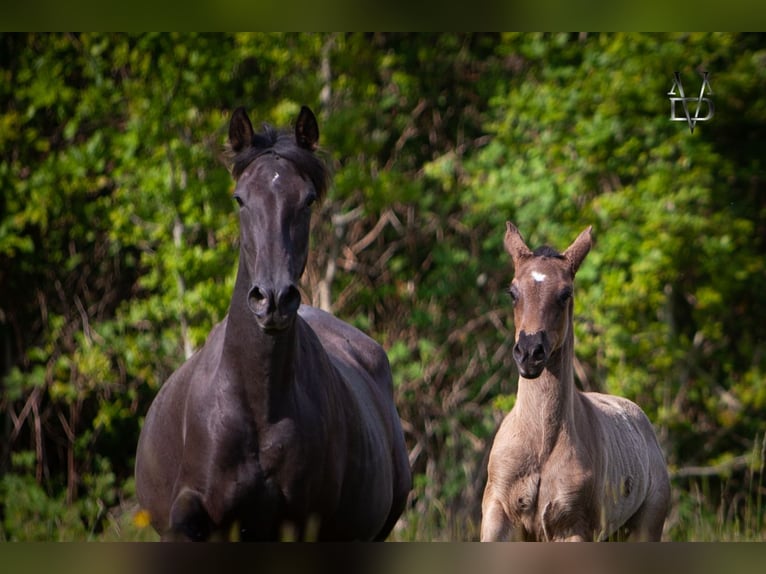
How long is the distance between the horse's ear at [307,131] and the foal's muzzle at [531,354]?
1.31 meters

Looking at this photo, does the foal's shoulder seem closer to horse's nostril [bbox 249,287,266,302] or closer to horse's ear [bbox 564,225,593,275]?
horse's ear [bbox 564,225,593,275]

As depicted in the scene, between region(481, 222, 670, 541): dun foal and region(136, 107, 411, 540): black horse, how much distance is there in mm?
879

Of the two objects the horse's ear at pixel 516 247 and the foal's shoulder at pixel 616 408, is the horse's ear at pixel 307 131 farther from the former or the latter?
the foal's shoulder at pixel 616 408

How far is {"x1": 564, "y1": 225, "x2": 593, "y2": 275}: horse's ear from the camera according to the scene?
5.68 meters

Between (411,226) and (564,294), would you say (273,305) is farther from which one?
(411,226)

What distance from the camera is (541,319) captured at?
5.24 meters

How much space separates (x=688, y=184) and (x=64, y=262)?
21.3 ft

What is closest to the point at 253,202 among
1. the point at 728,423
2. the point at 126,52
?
the point at 126,52

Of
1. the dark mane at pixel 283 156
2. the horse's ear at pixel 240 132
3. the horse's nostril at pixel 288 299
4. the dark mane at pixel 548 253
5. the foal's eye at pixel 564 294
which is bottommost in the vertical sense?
the horse's nostril at pixel 288 299

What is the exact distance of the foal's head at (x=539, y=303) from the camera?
16.6 ft

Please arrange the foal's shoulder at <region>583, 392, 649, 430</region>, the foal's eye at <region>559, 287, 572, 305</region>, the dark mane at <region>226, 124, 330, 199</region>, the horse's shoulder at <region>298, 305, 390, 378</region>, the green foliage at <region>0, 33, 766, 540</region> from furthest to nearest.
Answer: the green foliage at <region>0, 33, 766, 540</region>, the foal's shoulder at <region>583, 392, 649, 430</region>, the horse's shoulder at <region>298, 305, 390, 378</region>, the foal's eye at <region>559, 287, 572, 305</region>, the dark mane at <region>226, 124, 330, 199</region>

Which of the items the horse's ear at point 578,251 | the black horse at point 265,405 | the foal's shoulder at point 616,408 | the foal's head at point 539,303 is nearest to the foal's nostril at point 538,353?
the foal's head at point 539,303

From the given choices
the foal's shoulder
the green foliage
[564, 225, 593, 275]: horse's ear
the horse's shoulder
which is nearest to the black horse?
the horse's shoulder
